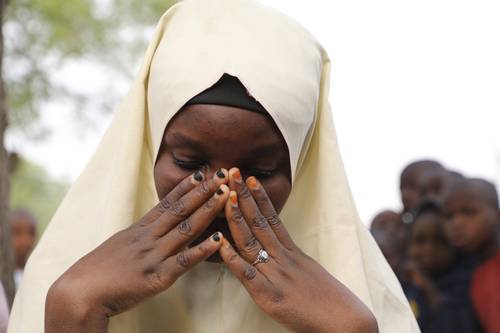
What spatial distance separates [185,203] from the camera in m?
2.62

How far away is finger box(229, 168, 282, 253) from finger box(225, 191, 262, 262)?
14 millimetres

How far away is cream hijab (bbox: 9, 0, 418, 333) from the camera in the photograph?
9.14 ft

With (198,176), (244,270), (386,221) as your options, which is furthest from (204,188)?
(386,221)

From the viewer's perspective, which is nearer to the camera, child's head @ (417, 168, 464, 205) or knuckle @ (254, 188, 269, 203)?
knuckle @ (254, 188, 269, 203)

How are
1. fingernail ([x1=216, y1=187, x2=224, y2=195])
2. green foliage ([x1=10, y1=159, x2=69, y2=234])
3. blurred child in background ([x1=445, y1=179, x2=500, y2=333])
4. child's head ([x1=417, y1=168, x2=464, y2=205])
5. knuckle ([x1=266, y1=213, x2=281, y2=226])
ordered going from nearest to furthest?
1. fingernail ([x1=216, y1=187, x2=224, y2=195])
2. knuckle ([x1=266, y1=213, x2=281, y2=226])
3. blurred child in background ([x1=445, y1=179, x2=500, y2=333])
4. child's head ([x1=417, y1=168, x2=464, y2=205])
5. green foliage ([x1=10, y1=159, x2=69, y2=234])

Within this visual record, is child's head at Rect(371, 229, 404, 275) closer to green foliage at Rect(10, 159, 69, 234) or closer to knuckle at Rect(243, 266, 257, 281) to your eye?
knuckle at Rect(243, 266, 257, 281)

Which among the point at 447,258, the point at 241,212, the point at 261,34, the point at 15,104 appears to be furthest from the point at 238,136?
the point at 15,104

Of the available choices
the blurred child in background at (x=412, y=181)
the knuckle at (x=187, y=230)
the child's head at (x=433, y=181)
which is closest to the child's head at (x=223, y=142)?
the knuckle at (x=187, y=230)

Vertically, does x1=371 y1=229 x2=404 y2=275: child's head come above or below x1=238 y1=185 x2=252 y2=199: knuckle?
below

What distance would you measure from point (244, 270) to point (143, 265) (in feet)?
0.92

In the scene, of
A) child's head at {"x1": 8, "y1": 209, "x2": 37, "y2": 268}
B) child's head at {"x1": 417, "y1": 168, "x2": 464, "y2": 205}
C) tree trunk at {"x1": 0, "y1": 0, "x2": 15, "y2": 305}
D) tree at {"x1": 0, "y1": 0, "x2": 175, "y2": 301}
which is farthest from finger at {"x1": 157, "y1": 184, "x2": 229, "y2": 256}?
tree at {"x1": 0, "y1": 0, "x2": 175, "y2": 301}

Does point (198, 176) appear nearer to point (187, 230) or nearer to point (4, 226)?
point (187, 230)

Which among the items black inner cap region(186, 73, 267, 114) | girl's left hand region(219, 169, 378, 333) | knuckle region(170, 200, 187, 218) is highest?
black inner cap region(186, 73, 267, 114)

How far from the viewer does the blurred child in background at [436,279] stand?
6598 mm
